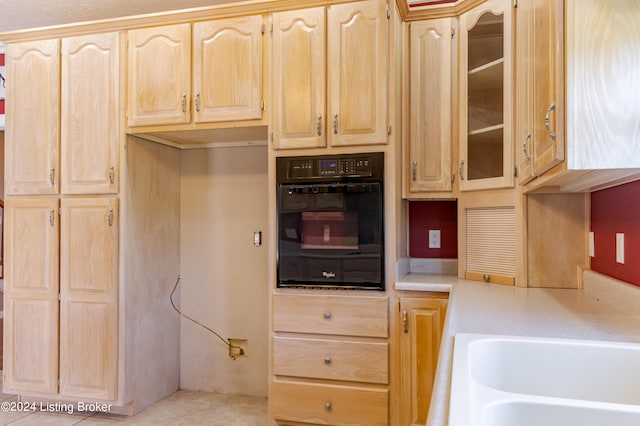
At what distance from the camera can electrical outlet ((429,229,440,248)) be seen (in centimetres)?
290

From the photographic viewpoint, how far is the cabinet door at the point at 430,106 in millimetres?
2592

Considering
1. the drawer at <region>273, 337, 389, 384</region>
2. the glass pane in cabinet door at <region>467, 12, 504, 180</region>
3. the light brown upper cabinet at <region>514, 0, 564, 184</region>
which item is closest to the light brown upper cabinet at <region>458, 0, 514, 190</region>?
the glass pane in cabinet door at <region>467, 12, 504, 180</region>

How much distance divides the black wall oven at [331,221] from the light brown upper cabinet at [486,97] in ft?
1.79

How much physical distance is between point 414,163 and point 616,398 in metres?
1.68

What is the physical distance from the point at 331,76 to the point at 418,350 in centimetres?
153

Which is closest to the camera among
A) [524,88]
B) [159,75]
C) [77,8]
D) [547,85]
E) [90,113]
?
[547,85]

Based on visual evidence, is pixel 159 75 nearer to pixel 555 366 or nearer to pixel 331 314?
pixel 331 314

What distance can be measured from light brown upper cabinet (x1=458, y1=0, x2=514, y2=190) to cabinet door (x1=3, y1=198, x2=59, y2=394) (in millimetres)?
2546

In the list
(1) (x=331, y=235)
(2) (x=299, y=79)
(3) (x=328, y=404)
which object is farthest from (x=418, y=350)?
(2) (x=299, y=79)

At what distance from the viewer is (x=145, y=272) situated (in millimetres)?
2938

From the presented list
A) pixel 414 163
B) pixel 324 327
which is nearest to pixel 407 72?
pixel 414 163

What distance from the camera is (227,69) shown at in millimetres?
2600

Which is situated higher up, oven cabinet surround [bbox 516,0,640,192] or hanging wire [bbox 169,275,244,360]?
oven cabinet surround [bbox 516,0,640,192]

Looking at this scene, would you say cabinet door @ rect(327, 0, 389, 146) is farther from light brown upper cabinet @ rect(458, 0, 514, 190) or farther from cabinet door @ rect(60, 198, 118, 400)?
cabinet door @ rect(60, 198, 118, 400)
